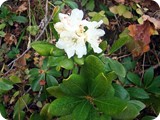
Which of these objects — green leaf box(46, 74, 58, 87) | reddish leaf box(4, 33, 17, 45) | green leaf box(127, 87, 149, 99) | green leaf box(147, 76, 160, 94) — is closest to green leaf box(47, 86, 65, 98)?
green leaf box(46, 74, 58, 87)

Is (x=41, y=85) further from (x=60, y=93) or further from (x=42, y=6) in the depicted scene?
(x=42, y=6)

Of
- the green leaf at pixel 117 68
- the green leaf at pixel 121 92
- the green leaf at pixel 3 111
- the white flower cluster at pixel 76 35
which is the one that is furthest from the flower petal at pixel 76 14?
the green leaf at pixel 3 111

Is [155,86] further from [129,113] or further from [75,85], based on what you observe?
[75,85]

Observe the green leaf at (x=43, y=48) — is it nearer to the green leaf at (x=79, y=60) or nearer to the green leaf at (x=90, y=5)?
the green leaf at (x=79, y=60)

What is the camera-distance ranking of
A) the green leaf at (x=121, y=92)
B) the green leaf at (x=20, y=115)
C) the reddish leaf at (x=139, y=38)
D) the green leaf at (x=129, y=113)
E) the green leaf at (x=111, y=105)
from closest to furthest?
the green leaf at (x=111, y=105) < the green leaf at (x=129, y=113) < the green leaf at (x=121, y=92) < the green leaf at (x=20, y=115) < the reddish leaf at (x=139, y=38)

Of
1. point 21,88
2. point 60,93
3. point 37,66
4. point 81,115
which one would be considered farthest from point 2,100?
point 81,115

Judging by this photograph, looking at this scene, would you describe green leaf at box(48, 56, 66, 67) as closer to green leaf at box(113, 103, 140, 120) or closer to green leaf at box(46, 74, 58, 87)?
green leaf at box(46, 74, 58, 87)

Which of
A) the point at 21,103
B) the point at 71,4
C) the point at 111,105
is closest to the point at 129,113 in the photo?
the point at 111,105
